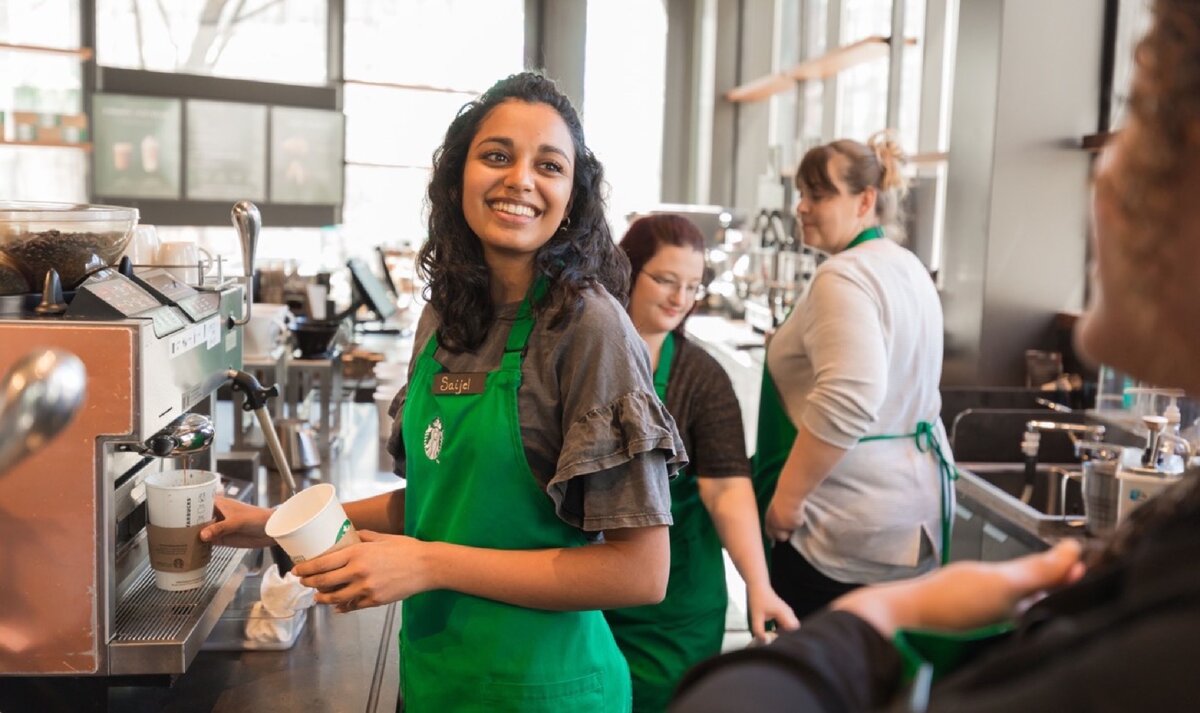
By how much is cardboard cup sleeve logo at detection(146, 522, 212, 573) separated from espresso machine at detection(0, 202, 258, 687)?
0.04 metres

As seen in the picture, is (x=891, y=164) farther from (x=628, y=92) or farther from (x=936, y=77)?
(x=628, y=92)

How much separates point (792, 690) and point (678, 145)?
7998 millimetres

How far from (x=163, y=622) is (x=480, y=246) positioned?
23.4 inches

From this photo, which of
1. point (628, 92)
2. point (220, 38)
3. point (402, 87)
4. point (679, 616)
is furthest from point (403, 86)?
point (679, 616)

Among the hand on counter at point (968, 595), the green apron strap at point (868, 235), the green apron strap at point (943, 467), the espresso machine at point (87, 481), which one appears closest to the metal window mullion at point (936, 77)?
the green apron strap at point (868, 235)

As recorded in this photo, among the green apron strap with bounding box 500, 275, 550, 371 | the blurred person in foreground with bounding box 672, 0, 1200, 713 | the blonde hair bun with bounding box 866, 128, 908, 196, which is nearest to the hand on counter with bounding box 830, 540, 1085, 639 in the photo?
the blurred person in foreground with bounding box 672, 0, 1200, 713

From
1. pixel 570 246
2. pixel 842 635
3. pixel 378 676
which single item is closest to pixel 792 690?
pixel 842 635

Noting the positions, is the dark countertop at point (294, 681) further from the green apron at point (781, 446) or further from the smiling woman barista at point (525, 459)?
the green apron at point (781, 446)

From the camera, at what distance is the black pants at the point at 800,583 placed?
2209mm

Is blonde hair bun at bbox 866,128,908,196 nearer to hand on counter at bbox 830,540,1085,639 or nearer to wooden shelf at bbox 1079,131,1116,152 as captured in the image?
wooden shelf at bbox 1079,131,1116,152

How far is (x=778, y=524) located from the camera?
2189mm

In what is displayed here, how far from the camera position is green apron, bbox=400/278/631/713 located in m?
1.25

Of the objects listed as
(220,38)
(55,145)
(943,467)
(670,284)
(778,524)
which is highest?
(220,38)

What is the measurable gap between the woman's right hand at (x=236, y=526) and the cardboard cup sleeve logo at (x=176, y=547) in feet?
0.04
